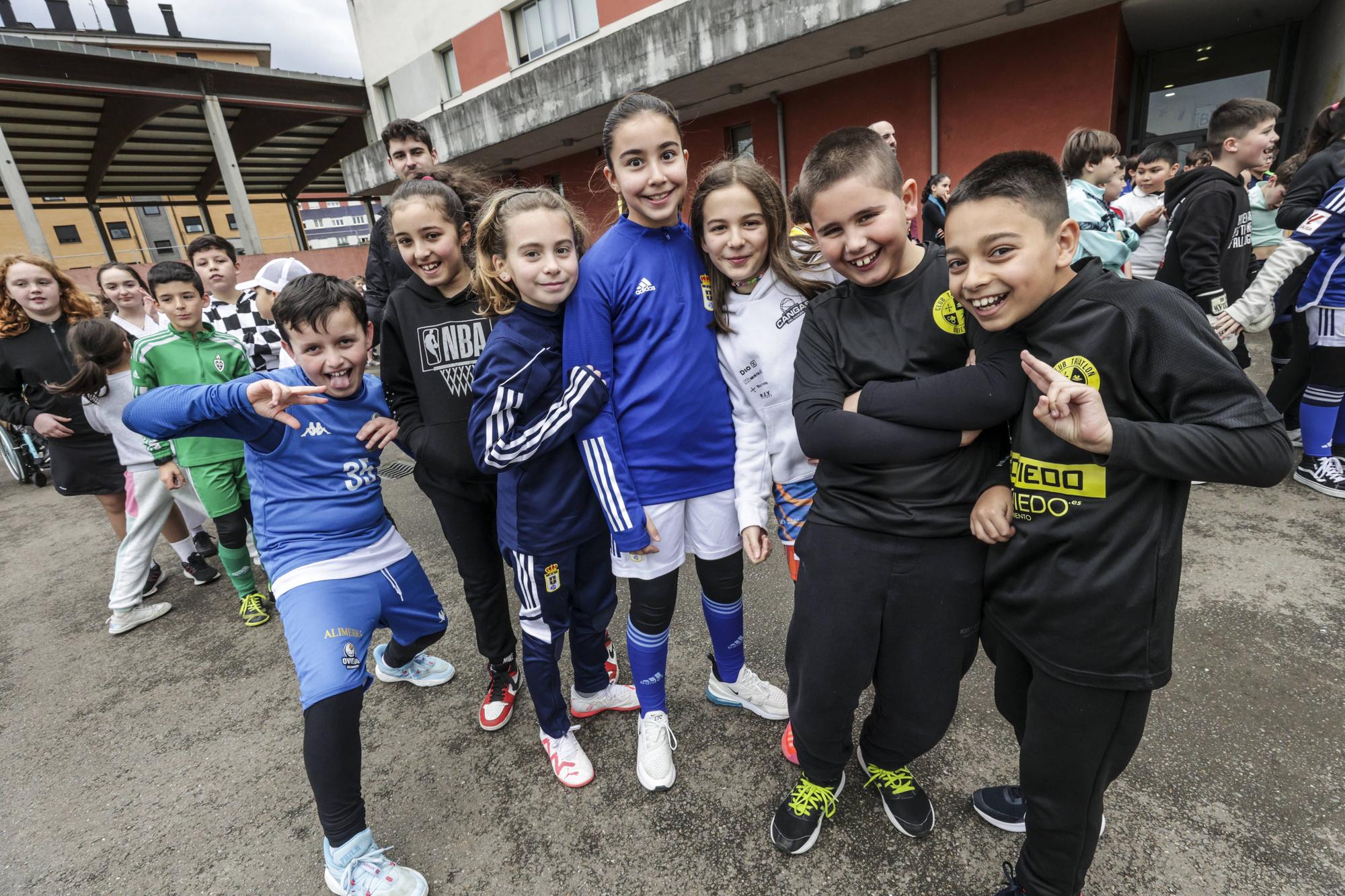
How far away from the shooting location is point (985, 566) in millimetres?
1479

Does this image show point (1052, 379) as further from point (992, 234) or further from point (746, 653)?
point (746, 653)

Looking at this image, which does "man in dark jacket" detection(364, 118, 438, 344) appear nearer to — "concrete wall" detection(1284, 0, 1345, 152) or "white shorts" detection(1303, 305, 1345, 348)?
"white shorts" detection(1303, 305, 1345, 348)

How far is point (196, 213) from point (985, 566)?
47.4 m

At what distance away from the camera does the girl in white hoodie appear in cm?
176

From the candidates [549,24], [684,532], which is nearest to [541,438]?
[684,532]

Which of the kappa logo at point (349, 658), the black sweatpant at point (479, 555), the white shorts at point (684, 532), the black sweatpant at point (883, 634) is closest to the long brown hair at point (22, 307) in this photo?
the black sweatpant at point (479, 555)

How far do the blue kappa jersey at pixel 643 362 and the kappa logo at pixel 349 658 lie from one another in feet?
2.77

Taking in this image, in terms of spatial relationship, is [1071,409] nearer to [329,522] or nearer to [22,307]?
[329,522]

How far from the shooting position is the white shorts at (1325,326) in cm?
328

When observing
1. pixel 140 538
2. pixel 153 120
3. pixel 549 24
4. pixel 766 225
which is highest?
pixel 549 24

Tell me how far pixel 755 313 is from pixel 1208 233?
3396mm

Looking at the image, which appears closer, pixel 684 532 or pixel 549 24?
pixel 684 532

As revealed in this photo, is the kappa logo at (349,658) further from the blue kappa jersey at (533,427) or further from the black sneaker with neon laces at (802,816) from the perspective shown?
the black sneaker with neon laces at (802,816)

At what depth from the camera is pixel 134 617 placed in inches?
137
